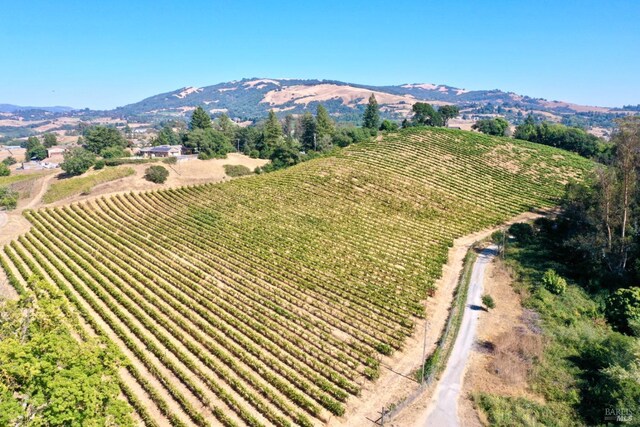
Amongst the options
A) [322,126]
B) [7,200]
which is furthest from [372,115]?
[7,200]

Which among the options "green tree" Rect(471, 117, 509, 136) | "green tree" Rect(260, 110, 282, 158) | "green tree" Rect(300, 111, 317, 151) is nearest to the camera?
"green tree" Rect(260, 110, 282, 158)

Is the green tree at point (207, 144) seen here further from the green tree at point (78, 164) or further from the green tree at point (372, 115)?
the green tree at point (372, 115)

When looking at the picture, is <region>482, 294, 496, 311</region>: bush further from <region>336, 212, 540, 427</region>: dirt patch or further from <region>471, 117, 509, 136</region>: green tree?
<region>471, 117, 509, 136</region>: green tree

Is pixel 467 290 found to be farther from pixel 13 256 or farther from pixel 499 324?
pixel 13 256

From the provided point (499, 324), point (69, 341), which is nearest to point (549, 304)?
point (499, 324)

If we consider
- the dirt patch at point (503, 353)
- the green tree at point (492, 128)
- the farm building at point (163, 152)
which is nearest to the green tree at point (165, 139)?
the farm building at point (163, 152)

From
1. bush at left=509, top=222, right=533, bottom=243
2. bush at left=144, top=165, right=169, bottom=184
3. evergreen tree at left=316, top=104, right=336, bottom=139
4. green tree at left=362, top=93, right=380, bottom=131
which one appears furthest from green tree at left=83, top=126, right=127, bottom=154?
bush at left=509, top=222, right=533, bottom=243
